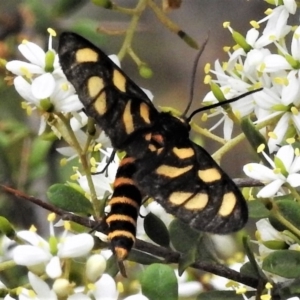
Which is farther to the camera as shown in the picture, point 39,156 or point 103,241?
point 39,156

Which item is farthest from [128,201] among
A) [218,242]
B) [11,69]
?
[218,242]

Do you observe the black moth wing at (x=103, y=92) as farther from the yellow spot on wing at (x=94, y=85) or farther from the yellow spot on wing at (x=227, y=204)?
the yellow spot on wing at (x=227, y=204)

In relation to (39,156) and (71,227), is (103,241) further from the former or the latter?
(39,156)

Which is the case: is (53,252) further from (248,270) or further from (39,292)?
(248,270)

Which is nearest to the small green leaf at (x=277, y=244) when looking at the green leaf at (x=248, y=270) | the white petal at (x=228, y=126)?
the green leaf at (x=248, y=270)

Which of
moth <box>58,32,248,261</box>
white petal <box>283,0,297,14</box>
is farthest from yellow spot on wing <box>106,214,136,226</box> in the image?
white petal <box>283,0,297,14</box>

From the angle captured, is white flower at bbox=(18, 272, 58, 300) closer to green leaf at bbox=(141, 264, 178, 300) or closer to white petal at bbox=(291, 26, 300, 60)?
green leaf at bbox=(141, 264, 178, 300)
